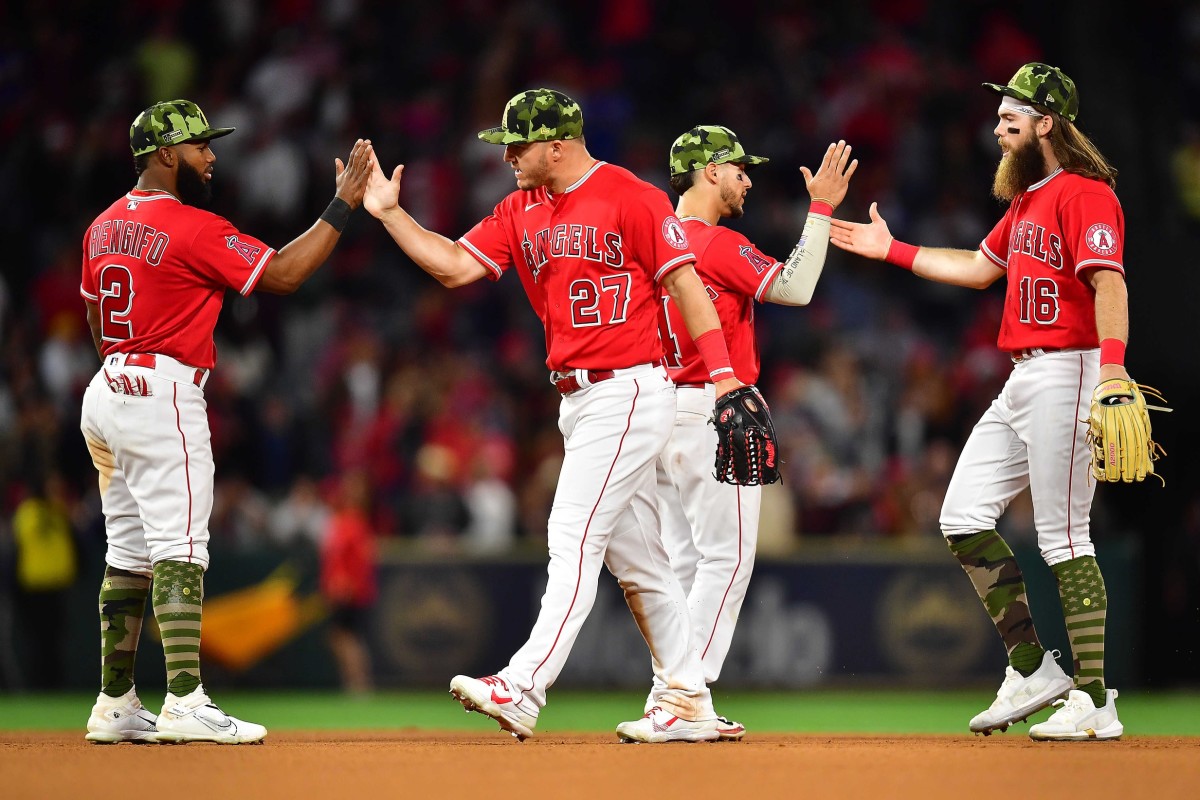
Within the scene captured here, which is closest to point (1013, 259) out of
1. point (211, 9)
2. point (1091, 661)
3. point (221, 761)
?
point (1091, 661)

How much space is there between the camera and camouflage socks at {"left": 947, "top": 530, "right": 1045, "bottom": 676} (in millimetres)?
6355

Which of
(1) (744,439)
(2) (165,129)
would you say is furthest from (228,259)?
(1) (744,439)

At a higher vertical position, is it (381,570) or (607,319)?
(607,319)

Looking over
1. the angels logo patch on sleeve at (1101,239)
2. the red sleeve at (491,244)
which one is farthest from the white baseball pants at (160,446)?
the angels logo patch on sleeve at (1101,239)

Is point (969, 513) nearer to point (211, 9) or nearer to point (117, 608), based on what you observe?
point (117, 608)

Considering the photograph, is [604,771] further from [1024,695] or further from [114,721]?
[114,721]

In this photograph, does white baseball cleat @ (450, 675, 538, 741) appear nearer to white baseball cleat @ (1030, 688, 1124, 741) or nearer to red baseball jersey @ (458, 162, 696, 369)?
red baseball jersey @ (458, 162, 696, 369)

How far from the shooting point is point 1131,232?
12727mm

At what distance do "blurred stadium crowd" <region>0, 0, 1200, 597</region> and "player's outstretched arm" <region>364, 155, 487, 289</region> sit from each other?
6579mm

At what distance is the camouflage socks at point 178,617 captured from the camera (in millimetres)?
6016

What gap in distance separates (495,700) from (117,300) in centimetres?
212

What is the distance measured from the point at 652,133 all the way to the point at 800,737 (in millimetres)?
9560

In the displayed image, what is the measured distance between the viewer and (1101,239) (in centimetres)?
607

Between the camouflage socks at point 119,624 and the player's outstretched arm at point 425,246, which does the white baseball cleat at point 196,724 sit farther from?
the player's outstretched arm at point 425,246
